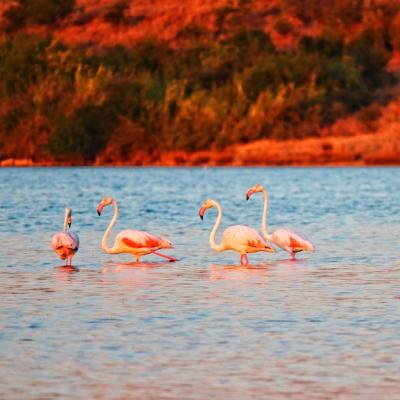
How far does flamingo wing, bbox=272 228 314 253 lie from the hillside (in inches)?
1727

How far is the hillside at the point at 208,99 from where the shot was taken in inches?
2591

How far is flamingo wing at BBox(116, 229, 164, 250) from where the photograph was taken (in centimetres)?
1881

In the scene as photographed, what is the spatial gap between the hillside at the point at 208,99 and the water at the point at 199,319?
3797cm

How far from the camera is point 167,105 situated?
67812 mm

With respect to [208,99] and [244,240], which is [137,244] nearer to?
[244,240]

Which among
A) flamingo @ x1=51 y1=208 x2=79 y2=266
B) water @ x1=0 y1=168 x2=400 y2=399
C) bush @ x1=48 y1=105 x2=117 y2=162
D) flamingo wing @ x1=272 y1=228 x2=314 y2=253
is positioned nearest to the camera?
water @ x1=0 y1=168 x2=400 y2=399

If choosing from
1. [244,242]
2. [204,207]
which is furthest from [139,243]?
[204,207]

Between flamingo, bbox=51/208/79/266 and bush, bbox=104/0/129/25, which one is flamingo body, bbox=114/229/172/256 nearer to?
flamingo, bbox=51/208/79/266

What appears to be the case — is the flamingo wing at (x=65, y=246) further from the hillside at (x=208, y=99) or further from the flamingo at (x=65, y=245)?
the hillside at (x=208, y=99)

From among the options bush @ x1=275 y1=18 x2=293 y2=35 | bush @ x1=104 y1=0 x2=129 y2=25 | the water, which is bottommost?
the water

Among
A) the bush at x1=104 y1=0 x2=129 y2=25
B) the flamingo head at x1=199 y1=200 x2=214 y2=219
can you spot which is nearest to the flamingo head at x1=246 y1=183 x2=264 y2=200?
the flamingo head at x1=199 y1=200 x2=214 y2=219

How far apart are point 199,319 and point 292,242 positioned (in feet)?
20.7

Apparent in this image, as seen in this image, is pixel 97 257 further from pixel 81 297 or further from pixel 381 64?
pixel 381 64

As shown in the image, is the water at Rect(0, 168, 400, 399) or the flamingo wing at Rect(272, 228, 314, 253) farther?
the flamingo wing at Rect(272, 228, 314, 253)
